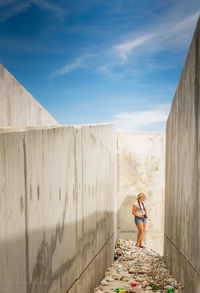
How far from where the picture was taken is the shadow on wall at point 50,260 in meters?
1.63

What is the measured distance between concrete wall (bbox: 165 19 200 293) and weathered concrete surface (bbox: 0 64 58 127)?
2637 millimetres

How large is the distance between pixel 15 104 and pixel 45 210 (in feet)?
8.59

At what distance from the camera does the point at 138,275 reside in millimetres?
5484

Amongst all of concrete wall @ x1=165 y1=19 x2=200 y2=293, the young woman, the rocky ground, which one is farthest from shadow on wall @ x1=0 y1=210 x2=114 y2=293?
the young woman

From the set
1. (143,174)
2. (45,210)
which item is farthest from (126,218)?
(45,210)

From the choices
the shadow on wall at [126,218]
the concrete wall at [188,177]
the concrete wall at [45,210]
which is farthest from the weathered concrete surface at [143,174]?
the concrete wall at [45,210]

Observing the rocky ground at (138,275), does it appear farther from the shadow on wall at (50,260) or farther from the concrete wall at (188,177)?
the shadow on wall at (50,260)

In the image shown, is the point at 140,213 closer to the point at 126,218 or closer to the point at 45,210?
the point at 126,218

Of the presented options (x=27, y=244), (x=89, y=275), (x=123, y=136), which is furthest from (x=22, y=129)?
(x=123, y=136)

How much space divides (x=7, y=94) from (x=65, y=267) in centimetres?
258

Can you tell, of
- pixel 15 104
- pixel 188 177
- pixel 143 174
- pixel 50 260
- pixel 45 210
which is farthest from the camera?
pixel 143 174

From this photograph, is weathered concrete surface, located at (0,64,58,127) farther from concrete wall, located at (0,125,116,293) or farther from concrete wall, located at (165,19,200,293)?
concrete wall, located at (165,19,200,293)

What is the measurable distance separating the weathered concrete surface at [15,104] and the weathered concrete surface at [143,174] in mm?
5657

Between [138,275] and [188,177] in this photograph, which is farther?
[138,275]
